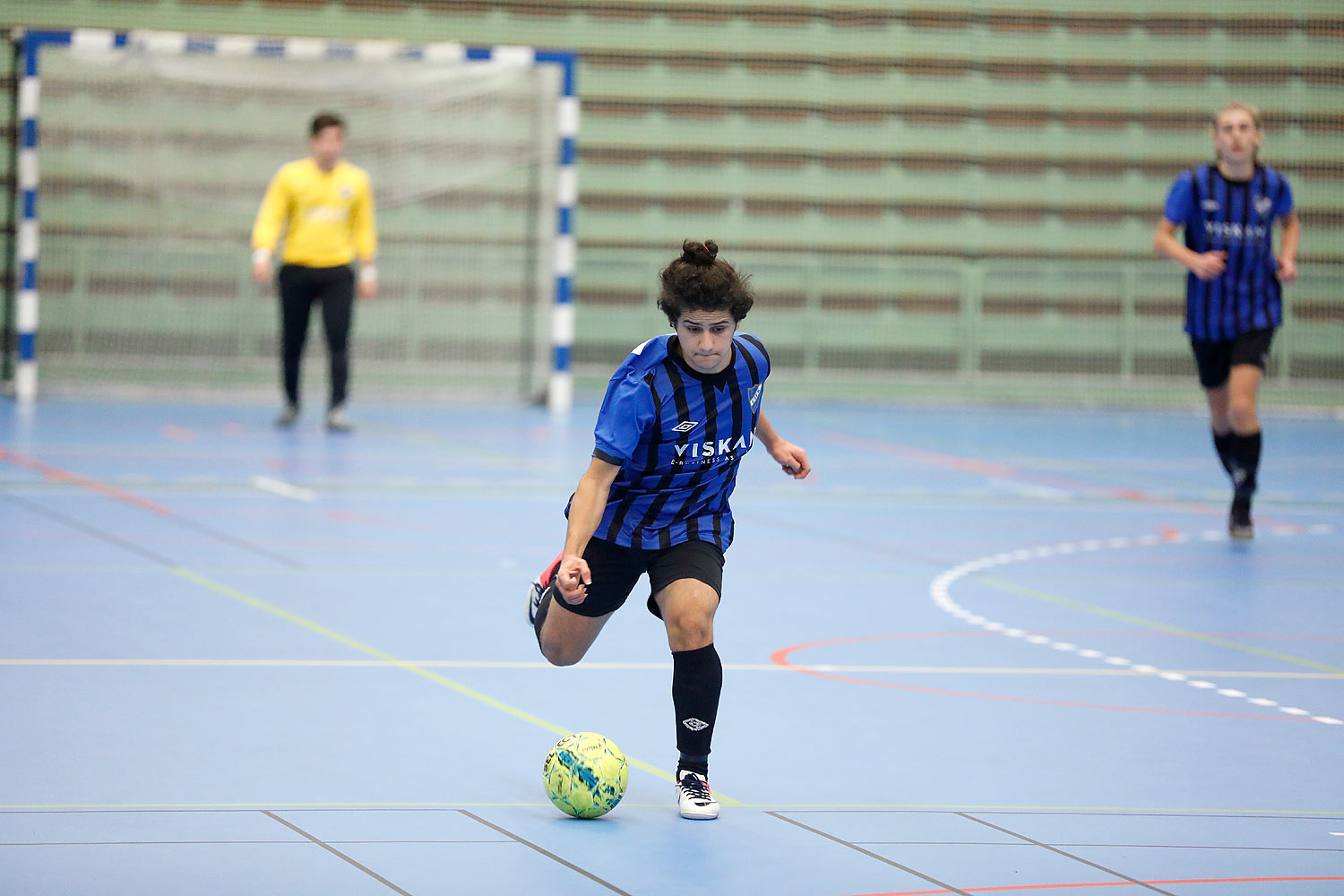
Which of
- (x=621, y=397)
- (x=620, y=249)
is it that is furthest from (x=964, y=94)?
(x=621, y=397)

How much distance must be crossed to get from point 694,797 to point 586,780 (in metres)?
0.23

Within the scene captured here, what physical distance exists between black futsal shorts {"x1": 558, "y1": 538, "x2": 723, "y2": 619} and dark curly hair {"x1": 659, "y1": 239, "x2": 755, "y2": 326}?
1.75ft

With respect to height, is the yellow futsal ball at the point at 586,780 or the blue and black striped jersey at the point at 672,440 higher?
the blue and black striped jersey at the point at 672,440

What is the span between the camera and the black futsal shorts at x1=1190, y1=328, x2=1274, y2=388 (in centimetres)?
827

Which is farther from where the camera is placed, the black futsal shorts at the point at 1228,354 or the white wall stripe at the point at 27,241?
the white wall stripe at the point at 27,241

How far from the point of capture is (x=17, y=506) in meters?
8.42

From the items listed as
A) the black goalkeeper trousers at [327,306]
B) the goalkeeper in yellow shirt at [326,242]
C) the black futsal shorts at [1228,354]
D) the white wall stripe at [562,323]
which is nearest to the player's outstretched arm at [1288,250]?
the black futsal shorts at [1228,354]

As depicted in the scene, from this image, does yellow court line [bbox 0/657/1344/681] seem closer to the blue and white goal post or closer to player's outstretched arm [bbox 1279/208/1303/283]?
player's outstretched arm [bbox 1279/208/1303/283]

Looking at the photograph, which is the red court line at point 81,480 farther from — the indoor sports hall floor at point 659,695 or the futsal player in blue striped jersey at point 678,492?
the futsal player in blue striped jersey at point 678,492

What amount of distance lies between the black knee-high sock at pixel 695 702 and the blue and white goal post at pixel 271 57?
10540 millimetres

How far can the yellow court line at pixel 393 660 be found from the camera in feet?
14.2

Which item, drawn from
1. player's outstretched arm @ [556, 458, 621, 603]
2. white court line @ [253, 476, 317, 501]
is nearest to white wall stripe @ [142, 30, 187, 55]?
white court line @ [253, 476, 317, 501]

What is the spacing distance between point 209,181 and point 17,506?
244 inches

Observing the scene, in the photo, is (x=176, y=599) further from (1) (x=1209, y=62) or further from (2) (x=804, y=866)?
(1) (x=1209, y=62)
